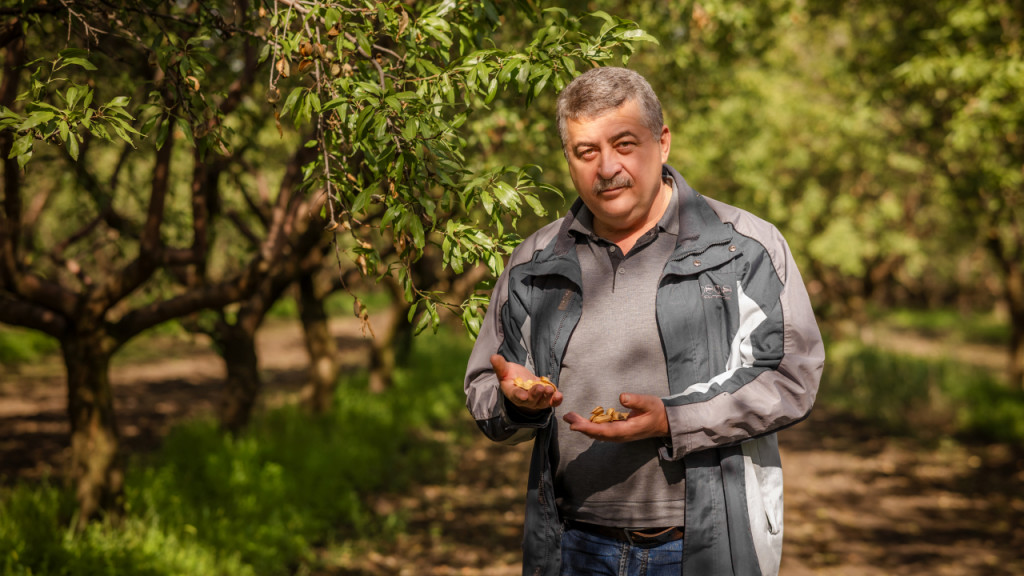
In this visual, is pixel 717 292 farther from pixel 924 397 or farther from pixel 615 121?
pixel 924 397

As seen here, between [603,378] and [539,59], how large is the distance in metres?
1.07

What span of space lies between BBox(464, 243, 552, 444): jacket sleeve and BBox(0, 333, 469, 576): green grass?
9.10 feet

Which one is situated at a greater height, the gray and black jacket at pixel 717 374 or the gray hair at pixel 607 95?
the gray hair at pixel 607 95

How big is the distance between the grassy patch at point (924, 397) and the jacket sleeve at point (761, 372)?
1009 centimetres

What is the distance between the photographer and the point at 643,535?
2.23 meters

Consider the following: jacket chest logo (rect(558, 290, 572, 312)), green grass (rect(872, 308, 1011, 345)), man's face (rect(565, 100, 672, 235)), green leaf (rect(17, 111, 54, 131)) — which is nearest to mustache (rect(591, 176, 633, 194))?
man's face (rect(565, 100, 672, 235))

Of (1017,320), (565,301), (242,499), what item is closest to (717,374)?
(565,301)

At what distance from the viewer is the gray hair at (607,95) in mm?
2250

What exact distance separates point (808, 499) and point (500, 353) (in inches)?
290

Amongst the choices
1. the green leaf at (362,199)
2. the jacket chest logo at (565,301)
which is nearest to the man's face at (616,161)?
the jacket chest logo at (565,301)

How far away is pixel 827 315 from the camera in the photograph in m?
21.3

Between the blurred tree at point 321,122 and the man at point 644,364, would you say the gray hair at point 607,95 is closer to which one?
the man at point 644,364

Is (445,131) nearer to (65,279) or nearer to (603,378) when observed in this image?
(603,378)

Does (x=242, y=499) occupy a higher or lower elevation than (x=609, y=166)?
lower
